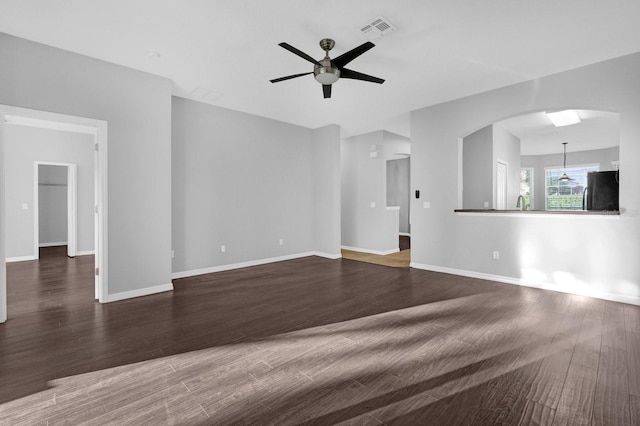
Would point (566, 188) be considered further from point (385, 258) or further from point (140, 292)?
point (140, 292)

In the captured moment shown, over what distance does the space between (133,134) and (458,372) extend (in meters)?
4.42

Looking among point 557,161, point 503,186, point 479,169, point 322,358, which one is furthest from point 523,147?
point 322,358

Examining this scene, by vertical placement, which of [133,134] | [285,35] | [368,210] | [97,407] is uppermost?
[285,35]

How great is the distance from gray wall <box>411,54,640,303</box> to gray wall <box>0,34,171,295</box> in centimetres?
425

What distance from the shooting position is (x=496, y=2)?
8.70 feet

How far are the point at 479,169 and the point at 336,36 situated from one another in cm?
479

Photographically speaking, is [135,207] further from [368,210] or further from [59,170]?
[59,170]

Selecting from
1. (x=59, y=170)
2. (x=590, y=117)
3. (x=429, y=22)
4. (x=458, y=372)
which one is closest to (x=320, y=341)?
(x=458, y=372)

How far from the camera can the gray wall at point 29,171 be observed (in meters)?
6.47

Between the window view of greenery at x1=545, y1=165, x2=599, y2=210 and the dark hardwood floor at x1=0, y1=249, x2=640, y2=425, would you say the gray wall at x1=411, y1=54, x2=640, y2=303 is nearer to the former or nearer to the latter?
the dark hardwood floor at x1=0, y1=249, x2=640, y2=425

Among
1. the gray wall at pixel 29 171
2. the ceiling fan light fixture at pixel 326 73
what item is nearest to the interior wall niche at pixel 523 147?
the ceiling fan light fixture at pixel 326 73

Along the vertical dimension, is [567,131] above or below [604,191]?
above

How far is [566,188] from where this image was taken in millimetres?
10711

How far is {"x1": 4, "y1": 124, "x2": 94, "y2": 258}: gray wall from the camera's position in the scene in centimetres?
647
